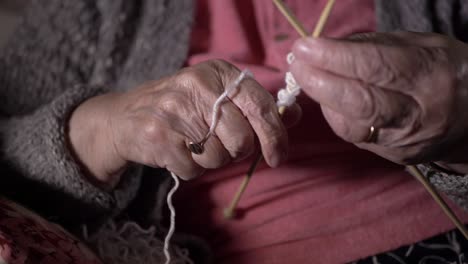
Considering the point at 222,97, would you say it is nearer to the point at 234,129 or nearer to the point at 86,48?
the point at 234,129

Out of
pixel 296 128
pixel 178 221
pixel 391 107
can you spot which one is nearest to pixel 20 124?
pixel 178 221

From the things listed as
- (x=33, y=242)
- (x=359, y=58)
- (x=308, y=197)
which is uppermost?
(x=359, y=58)

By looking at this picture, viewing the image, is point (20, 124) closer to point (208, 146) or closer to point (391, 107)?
point (208, 146)

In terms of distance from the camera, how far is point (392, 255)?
0.71 metres

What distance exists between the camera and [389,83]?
17.0 inches

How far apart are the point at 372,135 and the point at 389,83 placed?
0.21 ft

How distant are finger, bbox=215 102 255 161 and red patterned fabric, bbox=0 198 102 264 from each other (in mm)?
214

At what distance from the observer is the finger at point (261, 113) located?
511 millimetres

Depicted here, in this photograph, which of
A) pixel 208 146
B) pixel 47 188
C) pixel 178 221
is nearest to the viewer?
pixel 208 146

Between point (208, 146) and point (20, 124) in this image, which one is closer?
point (208, 146)

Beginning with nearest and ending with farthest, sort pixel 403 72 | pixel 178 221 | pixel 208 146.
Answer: pixel 403 72 → pixel 208 146 → pixel 178 221

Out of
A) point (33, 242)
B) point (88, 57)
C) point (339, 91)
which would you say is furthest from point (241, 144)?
point (88, 57)

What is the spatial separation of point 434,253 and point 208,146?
393 mm

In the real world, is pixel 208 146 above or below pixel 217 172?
above
